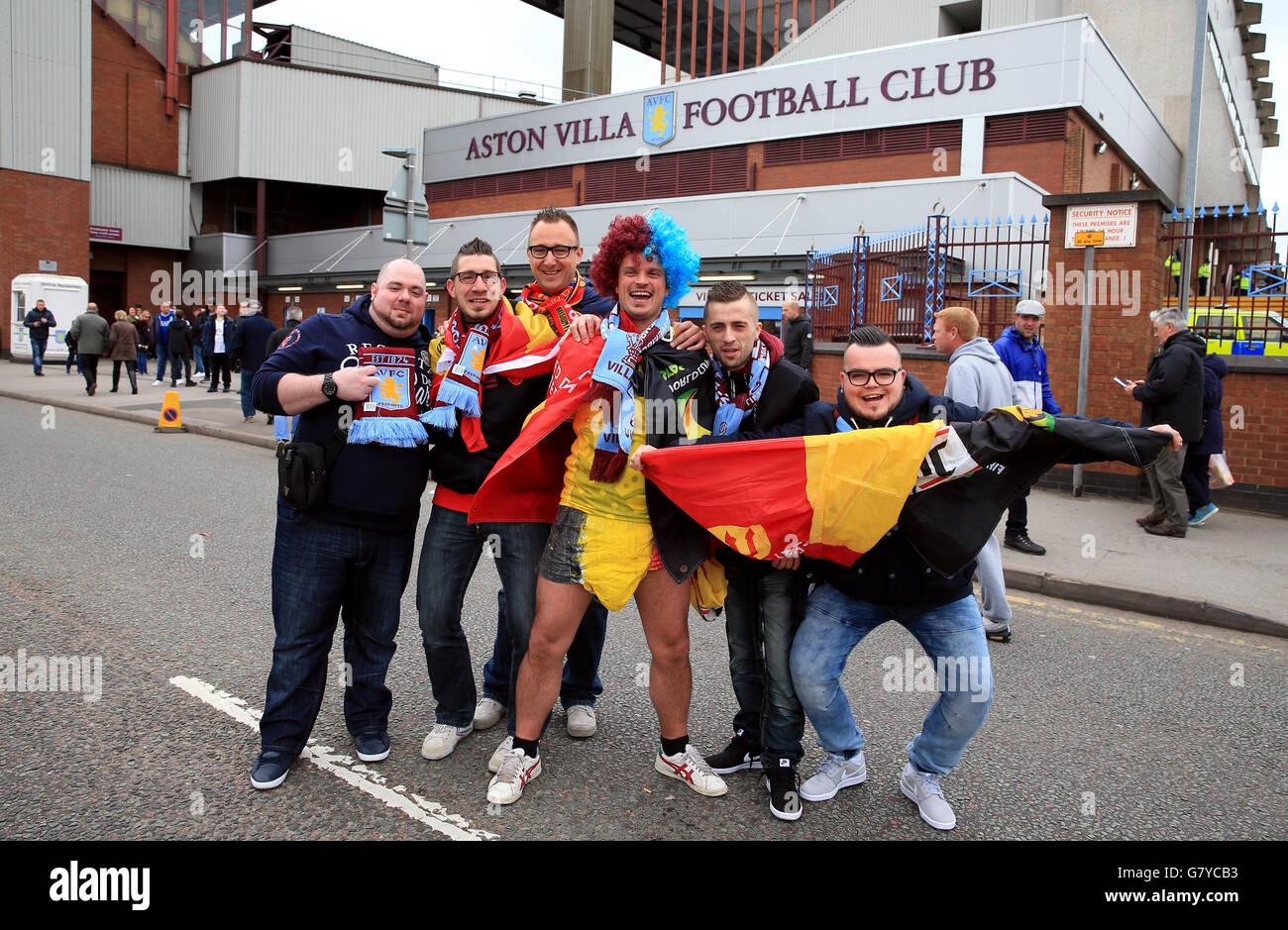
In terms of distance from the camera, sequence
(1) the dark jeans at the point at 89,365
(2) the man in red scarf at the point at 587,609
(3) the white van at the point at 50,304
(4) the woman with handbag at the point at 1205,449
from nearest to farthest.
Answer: (2) the man in red scarf at the point at 587,609 < (4) the woman with handbag at the point at 1205,449 < (1) the dark jeans at the point at 89,365 < (3) the white van at the point at 50,304

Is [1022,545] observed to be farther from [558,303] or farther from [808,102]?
[808,102]

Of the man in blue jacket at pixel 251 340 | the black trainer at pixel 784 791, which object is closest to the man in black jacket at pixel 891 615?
the black trainer at pixel 784 791

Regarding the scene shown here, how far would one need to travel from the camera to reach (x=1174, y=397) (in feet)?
28.0

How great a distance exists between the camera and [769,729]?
11.5 feet

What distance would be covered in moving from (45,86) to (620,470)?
34753mm

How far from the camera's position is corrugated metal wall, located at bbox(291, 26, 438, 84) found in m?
36.5

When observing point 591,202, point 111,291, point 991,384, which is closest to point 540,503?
point 991,384

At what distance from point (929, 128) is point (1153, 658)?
19547mm

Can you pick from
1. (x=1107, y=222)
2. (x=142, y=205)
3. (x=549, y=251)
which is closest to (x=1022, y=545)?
(x=1107, y=222)

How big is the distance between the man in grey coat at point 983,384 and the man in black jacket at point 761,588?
7.40 feet

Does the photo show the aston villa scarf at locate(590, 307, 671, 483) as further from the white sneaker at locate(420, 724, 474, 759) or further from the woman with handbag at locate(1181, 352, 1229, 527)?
the woman with handbag at locate(1181, 352, 1229, 527)

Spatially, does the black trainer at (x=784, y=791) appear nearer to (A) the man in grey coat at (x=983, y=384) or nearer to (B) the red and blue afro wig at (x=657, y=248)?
(B) the red and blue afro wig at (x=657, y=248)

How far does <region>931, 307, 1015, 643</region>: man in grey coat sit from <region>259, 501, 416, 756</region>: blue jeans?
3.44m

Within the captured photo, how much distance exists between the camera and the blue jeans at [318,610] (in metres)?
3.54
